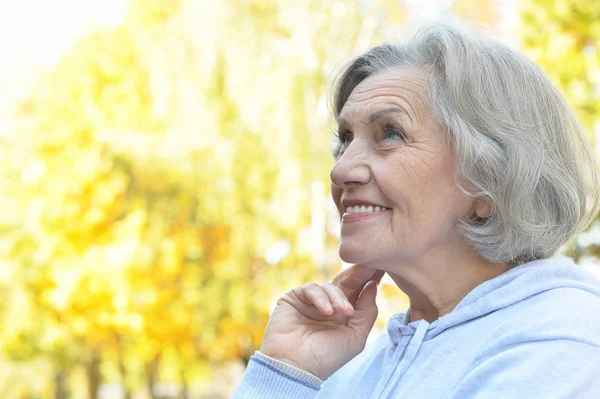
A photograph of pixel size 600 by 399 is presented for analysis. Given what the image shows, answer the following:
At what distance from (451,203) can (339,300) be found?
0.34 metres

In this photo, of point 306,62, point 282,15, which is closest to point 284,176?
point 306,62

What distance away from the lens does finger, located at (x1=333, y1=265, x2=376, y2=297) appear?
6.05ft

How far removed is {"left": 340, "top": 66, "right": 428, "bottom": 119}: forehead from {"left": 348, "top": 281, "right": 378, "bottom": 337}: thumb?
45cm

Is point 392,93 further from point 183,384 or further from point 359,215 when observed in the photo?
point 183,384

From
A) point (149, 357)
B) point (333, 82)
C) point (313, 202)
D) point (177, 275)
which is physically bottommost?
point (149, 357)

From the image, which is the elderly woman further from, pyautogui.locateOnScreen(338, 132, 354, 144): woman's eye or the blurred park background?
the blurred park background

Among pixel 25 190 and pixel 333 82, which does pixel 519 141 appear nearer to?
pixel 333 82

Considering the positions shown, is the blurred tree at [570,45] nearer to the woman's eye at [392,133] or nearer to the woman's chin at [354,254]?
the woman's eye at [392,133]

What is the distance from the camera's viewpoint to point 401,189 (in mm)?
1545

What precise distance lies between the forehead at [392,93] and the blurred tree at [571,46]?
13.0 feet

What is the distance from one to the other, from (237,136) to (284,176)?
78 cm

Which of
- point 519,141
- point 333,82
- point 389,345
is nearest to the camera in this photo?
point 519,141

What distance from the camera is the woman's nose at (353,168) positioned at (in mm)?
1592

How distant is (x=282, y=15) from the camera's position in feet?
29.9
